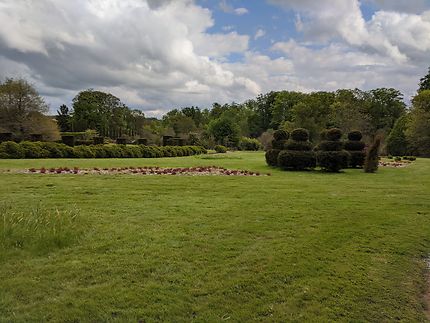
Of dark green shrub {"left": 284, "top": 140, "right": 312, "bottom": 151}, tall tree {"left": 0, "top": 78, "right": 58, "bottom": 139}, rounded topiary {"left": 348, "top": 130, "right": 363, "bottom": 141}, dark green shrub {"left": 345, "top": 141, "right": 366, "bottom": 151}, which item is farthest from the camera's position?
tall tree {"left": 0, "top": 78, "right": 58, "bottom": 139}

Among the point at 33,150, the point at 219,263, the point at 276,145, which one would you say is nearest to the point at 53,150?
the point at 33,150

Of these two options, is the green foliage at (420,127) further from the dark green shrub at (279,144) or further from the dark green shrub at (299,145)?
the dark green shrub at (299,145)

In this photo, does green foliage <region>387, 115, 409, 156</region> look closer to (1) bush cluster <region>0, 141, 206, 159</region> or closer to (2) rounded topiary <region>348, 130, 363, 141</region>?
(2) rounded topiary <region>348, 130, 363, 141</region>

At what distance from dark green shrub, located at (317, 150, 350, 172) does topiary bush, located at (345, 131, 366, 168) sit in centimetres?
257

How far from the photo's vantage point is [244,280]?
3.78 metres

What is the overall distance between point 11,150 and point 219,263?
20133mm

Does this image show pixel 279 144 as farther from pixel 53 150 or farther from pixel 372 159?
pixel 53 150

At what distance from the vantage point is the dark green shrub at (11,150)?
20.4 m

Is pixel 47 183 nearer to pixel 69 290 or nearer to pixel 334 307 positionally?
pixel 69 290

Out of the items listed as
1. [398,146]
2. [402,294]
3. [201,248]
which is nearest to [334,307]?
[402,294]

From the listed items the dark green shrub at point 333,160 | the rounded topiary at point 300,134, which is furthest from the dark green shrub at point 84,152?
the dark green shrub at point 333,160

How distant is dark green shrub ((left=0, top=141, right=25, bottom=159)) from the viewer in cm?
Result: 2039

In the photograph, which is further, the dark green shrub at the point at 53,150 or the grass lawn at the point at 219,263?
the dark green shrub at the point at 53,150

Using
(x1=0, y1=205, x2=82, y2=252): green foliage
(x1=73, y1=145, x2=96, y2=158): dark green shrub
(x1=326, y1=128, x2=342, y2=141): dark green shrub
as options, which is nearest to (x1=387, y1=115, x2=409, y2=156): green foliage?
(x1=326, y1=128, x2=342, y2=141): dark green shrub
